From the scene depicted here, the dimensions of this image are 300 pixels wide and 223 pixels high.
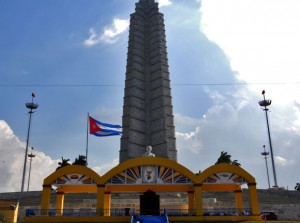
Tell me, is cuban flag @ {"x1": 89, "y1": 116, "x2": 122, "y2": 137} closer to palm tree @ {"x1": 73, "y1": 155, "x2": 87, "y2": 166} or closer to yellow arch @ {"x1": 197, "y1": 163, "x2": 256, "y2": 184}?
yellow arch @ {"x1": 197, "y1": 163, "x2": 256, "y2": 184}

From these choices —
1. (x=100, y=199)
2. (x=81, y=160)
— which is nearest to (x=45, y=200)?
(x=100, y=199)

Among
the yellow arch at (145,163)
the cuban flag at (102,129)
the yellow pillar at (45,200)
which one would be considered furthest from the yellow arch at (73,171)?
the cuban flag at (102,129)

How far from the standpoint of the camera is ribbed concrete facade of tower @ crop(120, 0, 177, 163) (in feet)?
229

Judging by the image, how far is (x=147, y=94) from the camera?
253 ft

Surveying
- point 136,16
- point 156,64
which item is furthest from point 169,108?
point 136,16

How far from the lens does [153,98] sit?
75500 millimetres

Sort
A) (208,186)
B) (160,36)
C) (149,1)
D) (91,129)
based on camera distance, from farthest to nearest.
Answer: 1. (149,1)
2. (160,36)
3. (91,129)
4. (208,186)

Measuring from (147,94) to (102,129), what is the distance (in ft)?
131

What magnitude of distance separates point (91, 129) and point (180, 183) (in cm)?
1391

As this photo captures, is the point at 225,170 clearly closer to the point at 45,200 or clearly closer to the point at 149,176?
the point at 149,176

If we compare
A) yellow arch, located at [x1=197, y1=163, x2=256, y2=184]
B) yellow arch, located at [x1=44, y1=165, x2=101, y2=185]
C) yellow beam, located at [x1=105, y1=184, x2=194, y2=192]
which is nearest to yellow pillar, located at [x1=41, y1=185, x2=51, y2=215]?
yellow arch, located at [x1=44, y1=165, x2=101, y2=185]

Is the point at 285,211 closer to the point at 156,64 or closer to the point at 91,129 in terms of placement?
the point at 91,129

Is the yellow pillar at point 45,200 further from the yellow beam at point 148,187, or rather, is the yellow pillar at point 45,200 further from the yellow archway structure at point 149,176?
the yellow beam at point 148,187

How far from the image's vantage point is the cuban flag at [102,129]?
3788 centimetres
